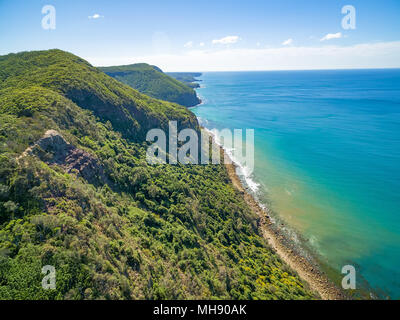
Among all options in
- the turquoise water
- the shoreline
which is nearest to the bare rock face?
the shoreline

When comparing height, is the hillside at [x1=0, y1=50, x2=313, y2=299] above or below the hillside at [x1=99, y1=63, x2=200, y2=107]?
below

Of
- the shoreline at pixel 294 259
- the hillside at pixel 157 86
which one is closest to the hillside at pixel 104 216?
the shoreline at pixel 294 259

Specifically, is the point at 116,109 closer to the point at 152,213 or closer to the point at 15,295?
the point at 152,213

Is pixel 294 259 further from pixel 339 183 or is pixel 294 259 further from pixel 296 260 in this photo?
pixel 339 183

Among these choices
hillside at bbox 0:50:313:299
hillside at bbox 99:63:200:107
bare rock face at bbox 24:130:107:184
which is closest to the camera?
hillside at bbox 0:50:313:299

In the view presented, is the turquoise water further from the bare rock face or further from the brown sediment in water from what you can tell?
the bare rock face

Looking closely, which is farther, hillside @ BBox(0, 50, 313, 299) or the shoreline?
the shoreline

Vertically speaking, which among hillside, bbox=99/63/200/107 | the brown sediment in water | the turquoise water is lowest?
the brown sediment in water
